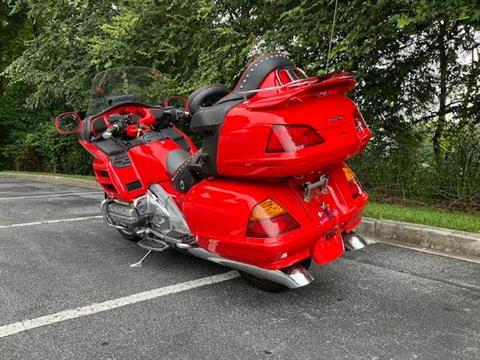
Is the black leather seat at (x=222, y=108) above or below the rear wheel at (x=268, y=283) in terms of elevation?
above

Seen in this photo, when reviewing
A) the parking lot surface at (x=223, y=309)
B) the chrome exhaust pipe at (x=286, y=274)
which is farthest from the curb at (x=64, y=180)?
the chrome exhaust pipe at (x=286, y=274)

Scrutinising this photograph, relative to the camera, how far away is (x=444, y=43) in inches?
264

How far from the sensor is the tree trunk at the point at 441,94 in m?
6.54

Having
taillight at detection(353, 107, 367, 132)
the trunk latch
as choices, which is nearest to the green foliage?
taillight at detection(353, 107, 367, 132)

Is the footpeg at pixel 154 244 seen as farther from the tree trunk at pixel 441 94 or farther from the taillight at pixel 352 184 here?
the tree trunk at pixel 441 94

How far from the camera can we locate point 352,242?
362cm

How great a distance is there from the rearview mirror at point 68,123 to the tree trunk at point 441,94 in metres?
4.55

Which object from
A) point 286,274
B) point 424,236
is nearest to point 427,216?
point 424,236

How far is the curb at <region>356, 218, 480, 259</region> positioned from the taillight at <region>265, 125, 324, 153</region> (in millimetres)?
2345

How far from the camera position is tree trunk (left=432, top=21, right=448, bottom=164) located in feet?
21.5

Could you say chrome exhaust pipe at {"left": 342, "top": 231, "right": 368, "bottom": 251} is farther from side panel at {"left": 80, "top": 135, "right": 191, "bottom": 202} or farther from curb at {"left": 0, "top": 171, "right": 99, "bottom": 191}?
curb at {"left": 0, "top": 171, "right": 99, "bottom": 191}

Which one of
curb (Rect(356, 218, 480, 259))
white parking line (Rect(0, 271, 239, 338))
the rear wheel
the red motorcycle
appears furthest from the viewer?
curb (Rect(356, 218, 480, 259))

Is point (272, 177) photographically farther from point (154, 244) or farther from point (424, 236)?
point (424, 236)

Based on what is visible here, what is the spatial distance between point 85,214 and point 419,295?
16.4ft
